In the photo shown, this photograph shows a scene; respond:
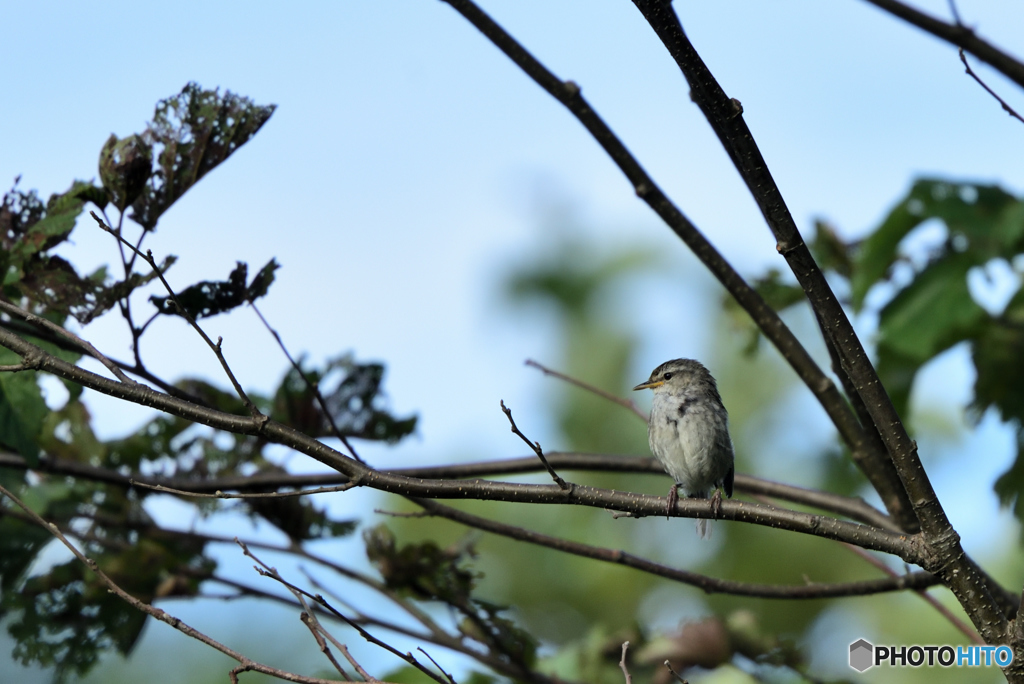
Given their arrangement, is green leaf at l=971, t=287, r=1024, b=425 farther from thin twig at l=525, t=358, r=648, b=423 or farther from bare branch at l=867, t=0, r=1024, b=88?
bare branch at l=867, t=0, r=1024, b=88

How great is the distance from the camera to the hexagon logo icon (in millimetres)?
4387

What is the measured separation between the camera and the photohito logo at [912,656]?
12.1ft

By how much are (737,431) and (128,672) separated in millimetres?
14503

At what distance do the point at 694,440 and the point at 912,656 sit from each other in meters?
1.47

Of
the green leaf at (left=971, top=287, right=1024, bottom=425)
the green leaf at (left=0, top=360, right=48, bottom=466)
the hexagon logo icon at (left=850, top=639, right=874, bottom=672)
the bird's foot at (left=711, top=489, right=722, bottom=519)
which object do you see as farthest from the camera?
the hexagon logo icon at (left=850, top=639, right=874, bottom=672)

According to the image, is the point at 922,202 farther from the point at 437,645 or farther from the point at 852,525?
the point at 437,645

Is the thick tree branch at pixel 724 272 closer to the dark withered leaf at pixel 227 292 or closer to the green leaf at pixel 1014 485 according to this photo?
the green leaf at pixel 1014 485

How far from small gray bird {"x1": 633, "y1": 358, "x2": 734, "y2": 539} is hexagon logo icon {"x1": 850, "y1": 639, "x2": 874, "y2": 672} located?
2.96 feet

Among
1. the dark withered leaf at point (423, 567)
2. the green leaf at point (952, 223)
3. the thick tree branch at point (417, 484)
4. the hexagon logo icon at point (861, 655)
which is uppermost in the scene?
the green leaf at point (952, 223)

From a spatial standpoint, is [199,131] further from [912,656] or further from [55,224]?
[912,656]

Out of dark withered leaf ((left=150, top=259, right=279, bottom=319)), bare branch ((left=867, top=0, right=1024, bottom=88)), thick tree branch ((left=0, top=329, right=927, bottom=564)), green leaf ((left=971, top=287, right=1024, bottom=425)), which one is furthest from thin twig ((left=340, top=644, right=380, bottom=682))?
green leaf ((left=971, top=287, right=1024, bottom=425))

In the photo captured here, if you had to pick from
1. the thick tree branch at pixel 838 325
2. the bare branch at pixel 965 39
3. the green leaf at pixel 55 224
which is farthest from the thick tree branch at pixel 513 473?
the bare branch at pixel 965 39

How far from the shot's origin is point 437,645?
158 inches

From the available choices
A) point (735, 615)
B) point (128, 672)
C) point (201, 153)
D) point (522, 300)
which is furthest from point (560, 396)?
point (201, 153)
